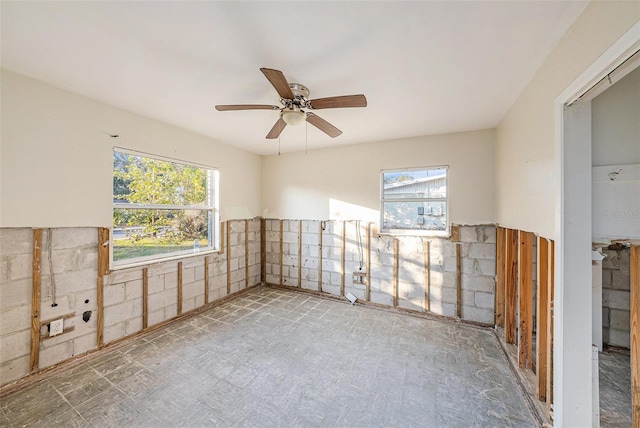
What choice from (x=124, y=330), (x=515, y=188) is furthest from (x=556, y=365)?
(x=124, y=330)

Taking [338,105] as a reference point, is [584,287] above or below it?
below

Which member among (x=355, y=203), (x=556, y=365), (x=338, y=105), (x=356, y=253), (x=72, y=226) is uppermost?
(x=338, y=105)

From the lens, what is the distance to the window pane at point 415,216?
3494mm

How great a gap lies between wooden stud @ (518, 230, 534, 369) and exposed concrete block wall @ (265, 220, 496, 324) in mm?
904

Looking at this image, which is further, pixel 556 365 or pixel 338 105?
pixel 338 105

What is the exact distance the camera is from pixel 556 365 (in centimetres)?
152

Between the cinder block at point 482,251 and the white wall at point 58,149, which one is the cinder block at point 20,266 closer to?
the white wall at point 58,149

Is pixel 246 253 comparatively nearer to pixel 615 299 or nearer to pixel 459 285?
pixel 459 285

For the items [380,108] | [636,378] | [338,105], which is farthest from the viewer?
[380,108]

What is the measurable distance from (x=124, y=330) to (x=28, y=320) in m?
0.83

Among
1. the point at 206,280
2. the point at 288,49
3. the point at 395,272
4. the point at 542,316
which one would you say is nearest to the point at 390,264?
the point at 395,272

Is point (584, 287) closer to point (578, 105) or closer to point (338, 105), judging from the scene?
point (578, 105)

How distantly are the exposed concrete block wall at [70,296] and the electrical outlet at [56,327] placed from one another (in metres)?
0.03

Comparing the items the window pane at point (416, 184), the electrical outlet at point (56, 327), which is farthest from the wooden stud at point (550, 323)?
the electrical outlet at point (56, 327)
